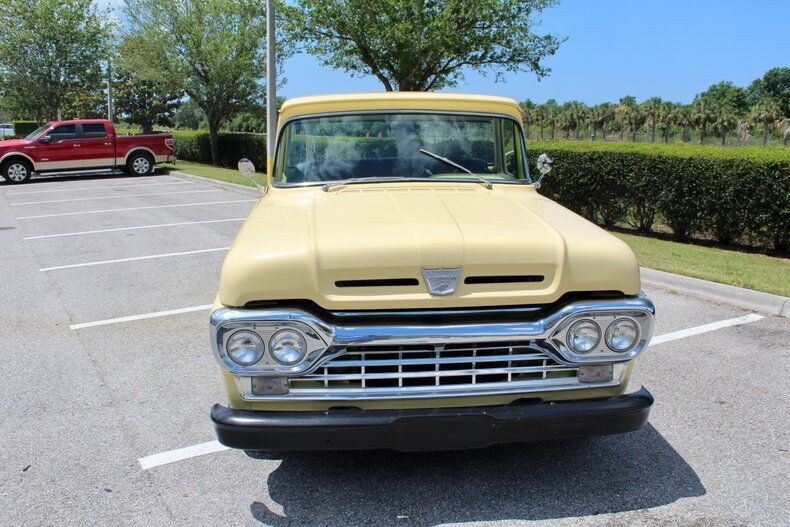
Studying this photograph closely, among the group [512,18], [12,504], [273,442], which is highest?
[512,18]

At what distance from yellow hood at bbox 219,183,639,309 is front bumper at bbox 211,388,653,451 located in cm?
49

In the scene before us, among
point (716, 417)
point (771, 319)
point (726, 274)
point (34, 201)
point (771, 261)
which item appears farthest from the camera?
point (34, 201)

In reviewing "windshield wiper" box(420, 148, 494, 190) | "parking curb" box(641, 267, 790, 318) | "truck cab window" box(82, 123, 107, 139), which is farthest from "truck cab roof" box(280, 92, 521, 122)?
"truck cab window" box(82, 123, 107, 139)

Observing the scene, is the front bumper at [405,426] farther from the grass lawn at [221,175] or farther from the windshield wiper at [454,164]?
the grass lawn at [221,175]

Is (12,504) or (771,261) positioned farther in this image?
(771,261)

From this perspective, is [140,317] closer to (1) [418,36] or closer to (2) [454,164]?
(2) [454,164]

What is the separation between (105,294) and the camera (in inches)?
285

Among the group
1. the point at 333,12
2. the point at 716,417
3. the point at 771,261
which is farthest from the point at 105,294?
the point at 333,12

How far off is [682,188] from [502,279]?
28.3 feet

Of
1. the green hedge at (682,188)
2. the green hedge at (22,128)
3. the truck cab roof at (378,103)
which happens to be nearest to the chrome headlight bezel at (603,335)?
the truck cab roof at (378,103)

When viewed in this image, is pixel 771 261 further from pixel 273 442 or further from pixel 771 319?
pixel 273 442

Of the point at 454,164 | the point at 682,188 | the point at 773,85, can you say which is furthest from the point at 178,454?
the point at 773,85

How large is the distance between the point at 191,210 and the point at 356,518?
12.0 metres

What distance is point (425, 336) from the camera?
2848 mm
